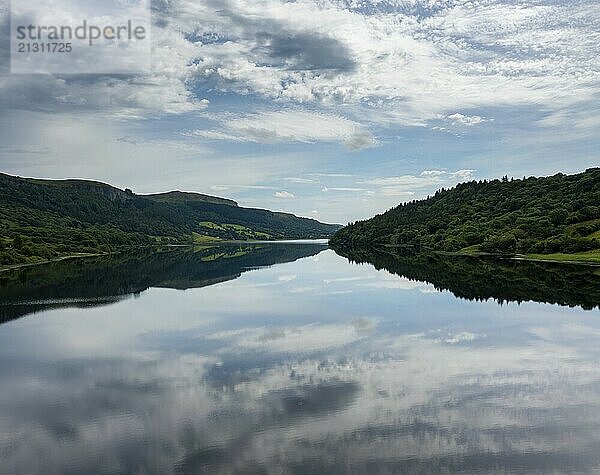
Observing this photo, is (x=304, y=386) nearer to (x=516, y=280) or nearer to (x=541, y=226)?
(x=516, y=280)

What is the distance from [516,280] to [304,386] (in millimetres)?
62678

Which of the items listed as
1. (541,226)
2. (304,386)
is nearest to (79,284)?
(304,386)

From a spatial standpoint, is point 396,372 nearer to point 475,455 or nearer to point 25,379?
point 475,455

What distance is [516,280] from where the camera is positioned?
83062 millimetres

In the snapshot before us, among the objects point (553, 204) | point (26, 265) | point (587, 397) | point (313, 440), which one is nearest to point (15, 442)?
A: point (313, 440)

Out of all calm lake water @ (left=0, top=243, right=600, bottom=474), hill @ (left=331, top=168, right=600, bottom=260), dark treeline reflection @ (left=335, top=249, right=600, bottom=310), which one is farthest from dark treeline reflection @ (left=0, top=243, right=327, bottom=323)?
hill @ (left=331, top=168, right=600, bottom=260)

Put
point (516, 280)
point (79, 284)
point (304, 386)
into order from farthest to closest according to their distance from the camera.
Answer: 1. point (79, 284)
2. point (516, 280)
3. point (304, 386)

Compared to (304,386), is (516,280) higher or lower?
higher

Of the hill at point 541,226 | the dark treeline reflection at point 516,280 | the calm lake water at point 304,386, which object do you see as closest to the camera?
the calm lake water at point 304,386

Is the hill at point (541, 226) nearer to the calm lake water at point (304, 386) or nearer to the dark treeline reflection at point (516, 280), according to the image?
the dark treeline reflection at point (516, 280)

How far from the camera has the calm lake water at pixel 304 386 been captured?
823 inches

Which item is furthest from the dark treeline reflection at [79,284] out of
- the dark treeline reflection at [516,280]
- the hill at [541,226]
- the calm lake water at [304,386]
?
the hill at [541,226]

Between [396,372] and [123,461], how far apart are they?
720 inches

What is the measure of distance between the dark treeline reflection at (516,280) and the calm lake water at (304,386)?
0.96 m
